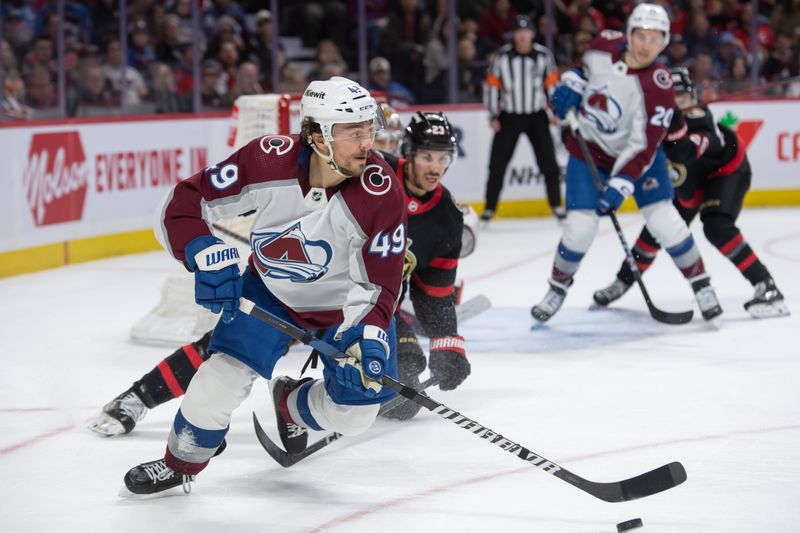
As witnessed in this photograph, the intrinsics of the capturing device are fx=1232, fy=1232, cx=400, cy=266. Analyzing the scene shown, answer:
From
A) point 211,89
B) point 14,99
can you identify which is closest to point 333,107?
point 14,99

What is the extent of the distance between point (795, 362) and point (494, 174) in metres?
3.56

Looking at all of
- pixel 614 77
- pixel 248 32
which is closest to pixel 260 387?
pixel 614 77

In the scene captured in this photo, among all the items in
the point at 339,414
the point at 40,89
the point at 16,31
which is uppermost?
the point at 16,31

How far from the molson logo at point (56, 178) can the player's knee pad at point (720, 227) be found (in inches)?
121

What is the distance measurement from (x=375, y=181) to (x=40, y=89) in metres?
4.57

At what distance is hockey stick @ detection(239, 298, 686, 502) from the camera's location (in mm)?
2576

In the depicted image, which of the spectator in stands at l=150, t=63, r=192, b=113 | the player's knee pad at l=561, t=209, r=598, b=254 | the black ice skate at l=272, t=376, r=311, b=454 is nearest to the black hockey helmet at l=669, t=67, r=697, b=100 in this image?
the player's knee pad at l=561, t=209, r=598, b=254

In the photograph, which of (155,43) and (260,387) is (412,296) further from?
(155,43)

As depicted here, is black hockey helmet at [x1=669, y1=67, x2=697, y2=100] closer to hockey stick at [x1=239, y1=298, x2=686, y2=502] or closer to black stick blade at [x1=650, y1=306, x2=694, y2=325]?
black stick blade at [x1=650, y1=306, x2=694, y2=325]

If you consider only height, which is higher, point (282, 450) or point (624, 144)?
point (624, 144)

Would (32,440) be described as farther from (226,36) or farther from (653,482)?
(226,36)

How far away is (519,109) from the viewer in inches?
295

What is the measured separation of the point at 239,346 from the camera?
8.61ft

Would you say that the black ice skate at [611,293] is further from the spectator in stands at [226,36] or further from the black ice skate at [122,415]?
the spectator in stands at [226,36]
